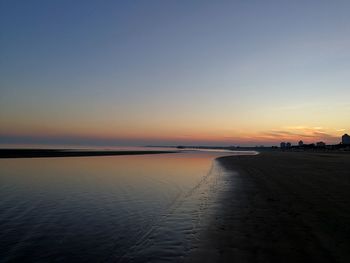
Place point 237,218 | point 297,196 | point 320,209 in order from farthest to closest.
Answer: point 297,196
point 320,209
point 237,218

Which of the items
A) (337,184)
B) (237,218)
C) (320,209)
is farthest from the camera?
(337,184)

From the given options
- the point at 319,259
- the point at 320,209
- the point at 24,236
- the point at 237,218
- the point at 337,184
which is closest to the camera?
the point at 319,259

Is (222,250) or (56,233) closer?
(222,250)

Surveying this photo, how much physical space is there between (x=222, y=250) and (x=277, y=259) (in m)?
1.46

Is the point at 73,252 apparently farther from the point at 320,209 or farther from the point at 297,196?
the point at 297,196

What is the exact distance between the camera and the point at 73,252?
7.80 metres

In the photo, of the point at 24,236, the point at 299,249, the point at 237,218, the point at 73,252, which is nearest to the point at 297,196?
the point at 237,218

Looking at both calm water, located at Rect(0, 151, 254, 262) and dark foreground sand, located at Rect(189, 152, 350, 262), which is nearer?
dark foreground sand, located at Rect(189, 152, 350, 262)

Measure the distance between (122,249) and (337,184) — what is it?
17.0 metres

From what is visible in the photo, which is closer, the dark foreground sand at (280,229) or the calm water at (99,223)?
the dark foreground sand at (280,229)

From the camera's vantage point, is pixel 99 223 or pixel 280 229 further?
pixel 99 223

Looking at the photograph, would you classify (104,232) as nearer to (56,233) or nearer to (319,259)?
(56,233)

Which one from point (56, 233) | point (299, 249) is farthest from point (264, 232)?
point (56, 233)

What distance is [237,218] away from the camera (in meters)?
11.3
